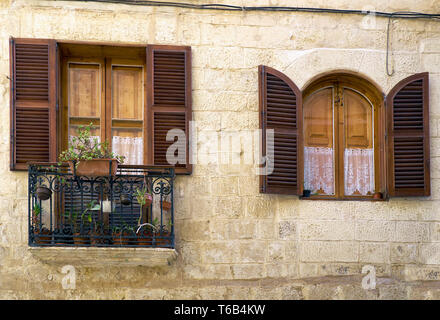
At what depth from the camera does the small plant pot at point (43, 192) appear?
6954 millimetres

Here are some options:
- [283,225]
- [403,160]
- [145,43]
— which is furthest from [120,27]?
[403,160]

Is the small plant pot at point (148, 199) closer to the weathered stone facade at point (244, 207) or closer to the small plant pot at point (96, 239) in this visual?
the weathered stone facade at point (244, 207)

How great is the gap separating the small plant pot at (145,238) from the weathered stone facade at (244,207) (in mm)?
372

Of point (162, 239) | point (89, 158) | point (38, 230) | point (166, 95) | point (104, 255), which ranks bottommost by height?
point (104, 255)

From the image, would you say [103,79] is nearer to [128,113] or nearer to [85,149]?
[128,113]

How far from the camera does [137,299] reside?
7336mm

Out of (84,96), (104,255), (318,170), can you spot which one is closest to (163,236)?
(104,255)

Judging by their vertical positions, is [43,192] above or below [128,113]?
below

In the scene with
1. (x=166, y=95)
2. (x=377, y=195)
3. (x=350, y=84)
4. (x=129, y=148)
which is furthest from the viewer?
(x=350, y=84)

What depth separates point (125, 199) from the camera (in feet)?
23.4

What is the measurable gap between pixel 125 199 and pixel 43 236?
848 mm

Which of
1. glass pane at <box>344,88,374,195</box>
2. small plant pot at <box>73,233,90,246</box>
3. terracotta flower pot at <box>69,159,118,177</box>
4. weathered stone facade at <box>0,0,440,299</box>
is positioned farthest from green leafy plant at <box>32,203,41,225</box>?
glass pane at <box>344,88,374,195</box>

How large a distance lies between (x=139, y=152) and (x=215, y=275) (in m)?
1.51

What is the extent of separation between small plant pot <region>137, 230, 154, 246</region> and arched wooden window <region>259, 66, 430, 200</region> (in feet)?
4.15
